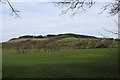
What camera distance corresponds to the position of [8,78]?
675 cm

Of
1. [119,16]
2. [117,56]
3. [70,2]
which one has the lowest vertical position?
[117,56]

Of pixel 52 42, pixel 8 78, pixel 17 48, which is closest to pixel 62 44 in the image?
pixel 52 42

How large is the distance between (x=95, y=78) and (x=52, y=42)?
14208mm

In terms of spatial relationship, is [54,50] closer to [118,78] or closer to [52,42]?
[52,42]

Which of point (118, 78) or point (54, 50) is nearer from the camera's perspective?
point (118, 78)

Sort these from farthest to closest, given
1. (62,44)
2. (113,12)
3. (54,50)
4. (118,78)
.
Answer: (62,44) < (54,50) < (113,12) < (118,78)

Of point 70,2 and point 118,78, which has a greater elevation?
point 70,2

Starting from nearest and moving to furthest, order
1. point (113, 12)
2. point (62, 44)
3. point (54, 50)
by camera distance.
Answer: point (113, 12) < point (54, 50) < point (62, 44)

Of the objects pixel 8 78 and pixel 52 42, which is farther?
pixel 52 42

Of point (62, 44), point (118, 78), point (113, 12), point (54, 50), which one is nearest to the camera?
point (118, 78)

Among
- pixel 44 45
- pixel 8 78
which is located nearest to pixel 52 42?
pixel 44 45

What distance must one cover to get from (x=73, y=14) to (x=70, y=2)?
1.72 ft

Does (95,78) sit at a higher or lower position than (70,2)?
lower

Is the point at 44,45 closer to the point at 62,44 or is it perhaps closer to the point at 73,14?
the point at 62,44
